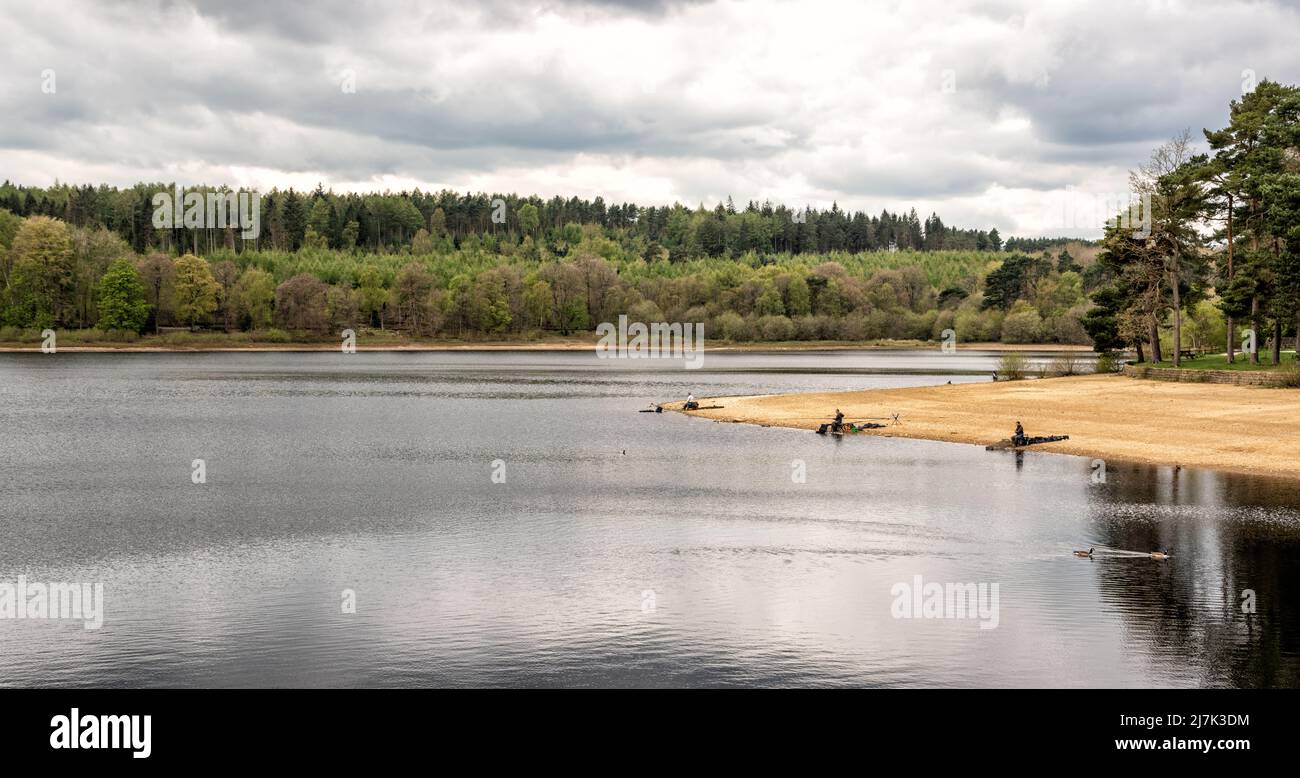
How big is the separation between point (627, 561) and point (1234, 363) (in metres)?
71.9

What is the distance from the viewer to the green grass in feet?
262

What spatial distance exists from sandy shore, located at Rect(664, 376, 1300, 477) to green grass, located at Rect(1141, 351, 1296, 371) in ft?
16.3

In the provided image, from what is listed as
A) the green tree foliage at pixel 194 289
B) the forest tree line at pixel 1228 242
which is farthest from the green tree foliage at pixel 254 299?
the forest tree line at pixel 1228 242

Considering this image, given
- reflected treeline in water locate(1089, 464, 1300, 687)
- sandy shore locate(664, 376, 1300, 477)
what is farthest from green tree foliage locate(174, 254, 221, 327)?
reflected treeline in water locate(1089, 464, 1300, 687)

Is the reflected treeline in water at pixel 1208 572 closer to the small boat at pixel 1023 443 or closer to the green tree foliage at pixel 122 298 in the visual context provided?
the small boat at pixel 1023 443

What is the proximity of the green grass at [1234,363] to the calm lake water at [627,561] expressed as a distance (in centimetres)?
3495

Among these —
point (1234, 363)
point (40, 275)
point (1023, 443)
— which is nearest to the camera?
point (1023, 443)

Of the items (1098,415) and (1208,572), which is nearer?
(1208,572)

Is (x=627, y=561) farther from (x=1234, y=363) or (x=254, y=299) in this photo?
(x=254, y=299)

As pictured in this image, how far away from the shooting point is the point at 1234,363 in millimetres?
84875

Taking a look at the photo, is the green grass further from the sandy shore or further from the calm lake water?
the calm lake water
